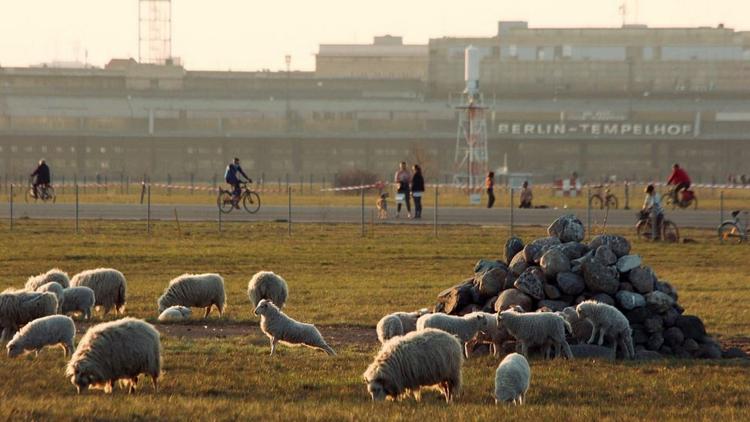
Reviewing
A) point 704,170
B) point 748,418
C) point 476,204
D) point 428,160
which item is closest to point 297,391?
point 748,418

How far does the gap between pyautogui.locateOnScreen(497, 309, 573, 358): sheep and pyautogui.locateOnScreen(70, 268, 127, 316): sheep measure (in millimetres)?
6910

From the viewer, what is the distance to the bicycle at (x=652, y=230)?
127ft

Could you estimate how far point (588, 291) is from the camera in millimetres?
18672

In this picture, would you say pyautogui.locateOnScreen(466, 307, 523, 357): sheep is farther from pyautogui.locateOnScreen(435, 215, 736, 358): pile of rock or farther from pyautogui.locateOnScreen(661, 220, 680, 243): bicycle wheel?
pyautogui.locateOnScreen(661, 220, 680, 243): bicycle wheel

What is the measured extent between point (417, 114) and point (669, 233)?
86066mm

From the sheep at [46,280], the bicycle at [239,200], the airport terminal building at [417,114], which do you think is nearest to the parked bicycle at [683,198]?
the bicycle at [239,200]

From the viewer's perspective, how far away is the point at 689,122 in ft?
408

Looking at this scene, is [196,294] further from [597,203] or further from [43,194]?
[597,203]

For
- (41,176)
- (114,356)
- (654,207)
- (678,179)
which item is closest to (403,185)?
(678,179)

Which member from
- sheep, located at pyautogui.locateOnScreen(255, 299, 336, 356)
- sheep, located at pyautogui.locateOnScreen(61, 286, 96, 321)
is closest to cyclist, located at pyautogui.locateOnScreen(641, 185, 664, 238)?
sheep, located at pyautogui.locateOnScreen(61, 286, 96, 321)

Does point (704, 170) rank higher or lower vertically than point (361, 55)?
lower

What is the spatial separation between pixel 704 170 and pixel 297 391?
107 meters

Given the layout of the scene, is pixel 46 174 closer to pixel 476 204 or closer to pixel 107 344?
pixel 476 204

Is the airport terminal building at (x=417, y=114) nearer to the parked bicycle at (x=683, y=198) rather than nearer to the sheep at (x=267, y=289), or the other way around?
the parked bicycle at (x=683, y=198)
